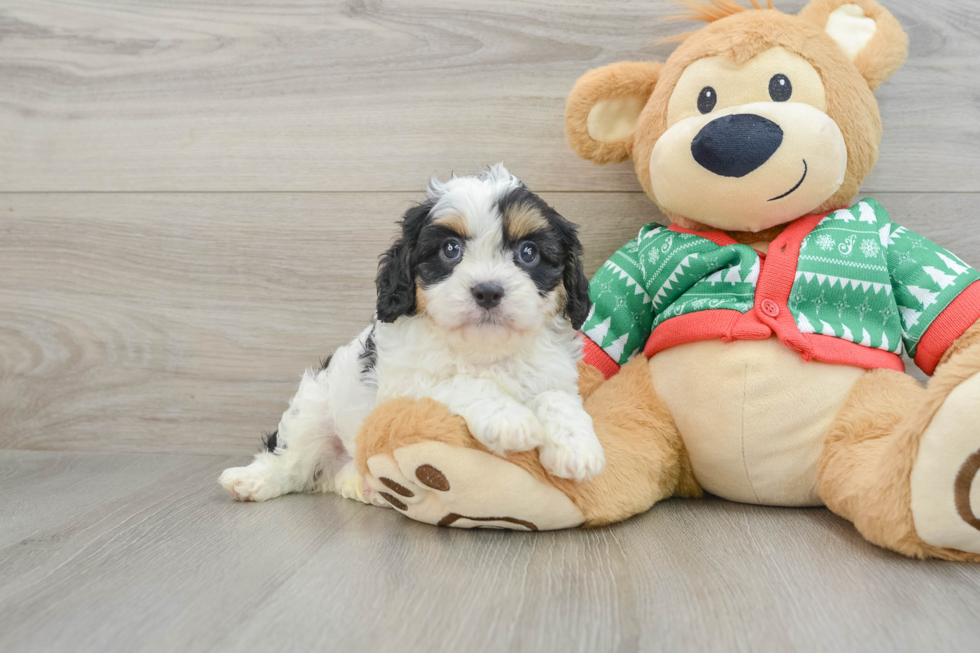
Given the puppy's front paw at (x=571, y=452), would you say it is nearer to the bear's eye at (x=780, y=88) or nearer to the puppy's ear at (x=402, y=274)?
the puppy's ear at (x=402, y=274)

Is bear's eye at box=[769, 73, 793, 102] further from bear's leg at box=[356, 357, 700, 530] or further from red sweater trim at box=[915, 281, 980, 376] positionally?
bear's leg at box=[356, 357, 700, 530]

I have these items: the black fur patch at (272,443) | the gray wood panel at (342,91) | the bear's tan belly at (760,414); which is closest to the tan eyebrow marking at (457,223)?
the bear's tan belly at (760,414)

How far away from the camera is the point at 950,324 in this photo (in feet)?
4.62

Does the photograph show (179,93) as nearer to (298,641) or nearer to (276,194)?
(276,194)

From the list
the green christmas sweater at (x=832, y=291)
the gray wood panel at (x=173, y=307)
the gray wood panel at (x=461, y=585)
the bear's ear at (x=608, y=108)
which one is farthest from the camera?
the gray wood panel at (x=173, y=307)

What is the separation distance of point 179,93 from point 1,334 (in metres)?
0.94

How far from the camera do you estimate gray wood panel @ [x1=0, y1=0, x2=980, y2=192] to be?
1807 millimetres

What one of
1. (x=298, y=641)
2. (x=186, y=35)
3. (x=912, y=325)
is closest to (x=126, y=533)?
(x=298, y=641)

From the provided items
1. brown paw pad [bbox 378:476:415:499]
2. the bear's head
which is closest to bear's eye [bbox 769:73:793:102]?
the bear's head

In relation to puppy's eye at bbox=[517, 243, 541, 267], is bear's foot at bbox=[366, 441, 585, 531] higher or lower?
lower

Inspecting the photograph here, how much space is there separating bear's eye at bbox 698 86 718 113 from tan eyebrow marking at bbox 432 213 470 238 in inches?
23.4

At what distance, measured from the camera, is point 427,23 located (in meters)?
1.94

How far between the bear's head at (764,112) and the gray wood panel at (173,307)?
459 millimetres

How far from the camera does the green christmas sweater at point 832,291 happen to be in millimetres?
1407
